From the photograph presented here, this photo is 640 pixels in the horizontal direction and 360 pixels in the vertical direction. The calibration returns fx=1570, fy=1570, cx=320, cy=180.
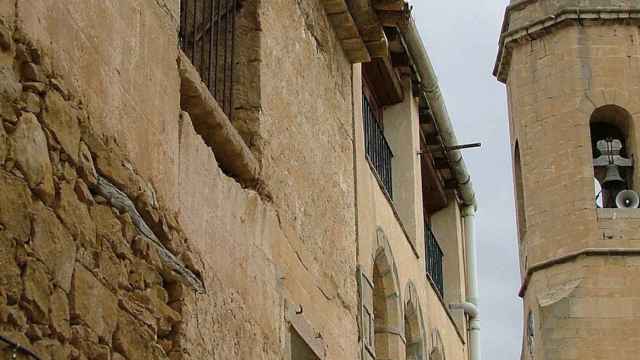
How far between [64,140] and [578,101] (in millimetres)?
18994

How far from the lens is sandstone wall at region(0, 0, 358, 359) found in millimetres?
5840

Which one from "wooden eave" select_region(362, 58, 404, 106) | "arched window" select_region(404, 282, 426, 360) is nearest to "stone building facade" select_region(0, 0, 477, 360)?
"arched window" select_region(404, 282, 426, 360)

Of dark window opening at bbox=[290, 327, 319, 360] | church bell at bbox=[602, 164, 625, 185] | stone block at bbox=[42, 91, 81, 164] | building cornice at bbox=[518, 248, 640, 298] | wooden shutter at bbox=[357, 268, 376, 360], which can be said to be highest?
church bell at bbox=[602, 164, 625, 185]

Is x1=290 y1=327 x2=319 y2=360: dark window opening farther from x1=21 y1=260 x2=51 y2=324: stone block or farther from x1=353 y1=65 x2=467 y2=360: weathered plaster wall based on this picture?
x1=21 y1=260 x2=51 y2=324: stone block

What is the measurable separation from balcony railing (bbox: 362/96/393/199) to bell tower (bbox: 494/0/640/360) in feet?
28.2

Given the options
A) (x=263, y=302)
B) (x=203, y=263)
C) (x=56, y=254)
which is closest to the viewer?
(x=56, y=254)

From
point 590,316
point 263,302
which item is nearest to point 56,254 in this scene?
point 263,302

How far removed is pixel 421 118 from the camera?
16.4 metres

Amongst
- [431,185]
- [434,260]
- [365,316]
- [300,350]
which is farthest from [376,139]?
[300,350]

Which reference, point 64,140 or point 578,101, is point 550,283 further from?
point 64,140

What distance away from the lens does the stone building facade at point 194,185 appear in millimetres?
5305

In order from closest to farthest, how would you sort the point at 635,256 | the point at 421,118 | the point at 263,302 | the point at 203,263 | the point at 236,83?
1. the point at 203,263
2. the point at 263,302
3. the point at 236,83
4. the point at 421,118
5. the point at 635,256

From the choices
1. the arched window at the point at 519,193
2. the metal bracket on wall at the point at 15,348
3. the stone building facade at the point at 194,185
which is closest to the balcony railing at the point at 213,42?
the stone building facade at the point at 194,185

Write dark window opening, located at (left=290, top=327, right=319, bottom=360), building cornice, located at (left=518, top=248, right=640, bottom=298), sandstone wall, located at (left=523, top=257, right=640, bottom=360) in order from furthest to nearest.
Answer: building cornice, located at (left=518, top=248, right=640, bottom=298) < sandstone wall, located at (left=523, top=257, right=640, bottom=360) < dark window opening, located at (left=290, top=327, right=319, bottom=360)
